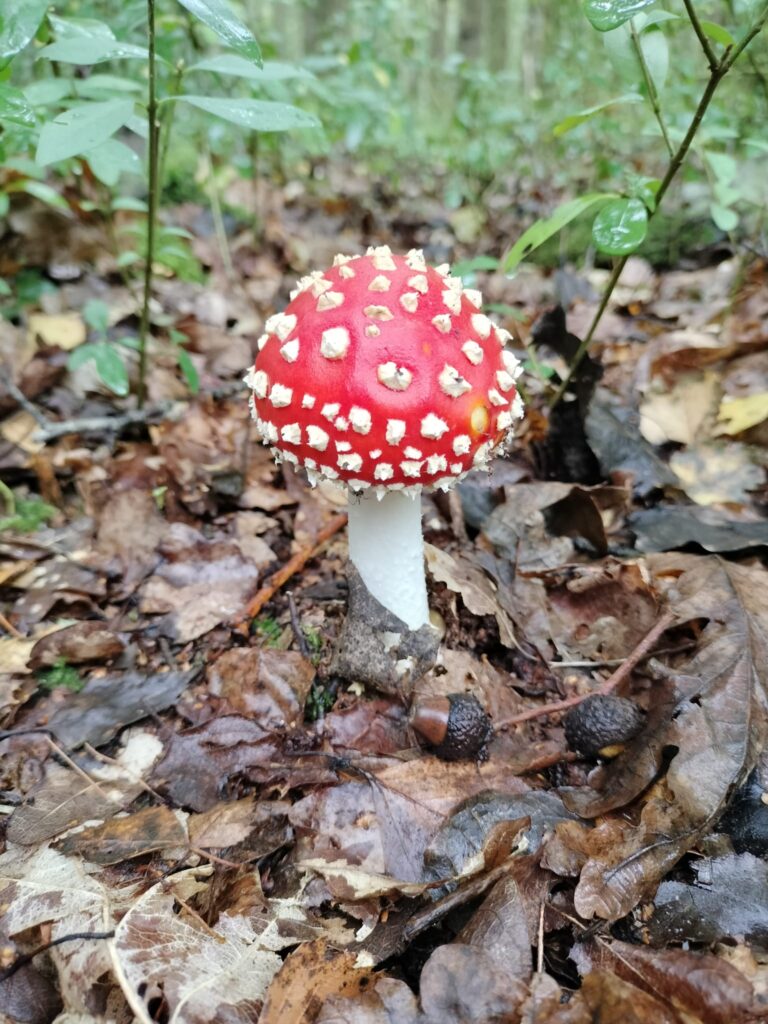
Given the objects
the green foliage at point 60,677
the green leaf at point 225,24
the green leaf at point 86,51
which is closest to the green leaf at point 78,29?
the green leaf at point 86,51

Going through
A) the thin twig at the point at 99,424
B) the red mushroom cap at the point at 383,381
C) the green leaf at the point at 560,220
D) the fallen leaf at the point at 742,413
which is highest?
the green leaf at the point at 560,220

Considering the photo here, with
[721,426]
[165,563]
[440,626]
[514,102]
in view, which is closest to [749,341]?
[721,426]

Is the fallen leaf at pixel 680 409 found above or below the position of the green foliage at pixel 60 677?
above

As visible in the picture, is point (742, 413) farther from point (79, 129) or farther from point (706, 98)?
point (79, 129)

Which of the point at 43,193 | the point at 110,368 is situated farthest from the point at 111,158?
the point at 43,193

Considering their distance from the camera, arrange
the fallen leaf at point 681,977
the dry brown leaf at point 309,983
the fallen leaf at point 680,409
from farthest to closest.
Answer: the fallen leaf at point 680,409 → the dry brown leaf at point 309,983 → the fallen leaf at point 681,977

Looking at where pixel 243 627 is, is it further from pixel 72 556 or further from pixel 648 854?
pixel 648 854

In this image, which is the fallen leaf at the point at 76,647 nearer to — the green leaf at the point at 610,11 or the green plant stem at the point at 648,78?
the green leaf at the point at 610,11
